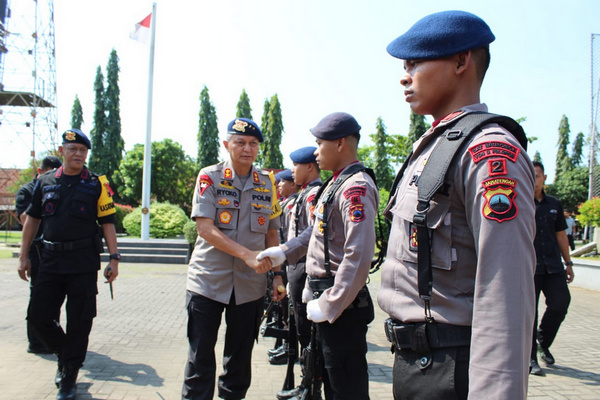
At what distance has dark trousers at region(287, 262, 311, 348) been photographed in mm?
3658

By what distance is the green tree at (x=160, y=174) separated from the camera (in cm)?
4047

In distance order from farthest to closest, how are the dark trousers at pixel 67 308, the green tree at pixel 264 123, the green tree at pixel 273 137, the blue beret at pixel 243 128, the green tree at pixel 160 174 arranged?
1. the green tree at pixel 264 123
2. the green tree at pixel 273 137
3. the green tree at pixel 160 174
4. the dark trousers at pixel 67 308
5. the blue beret at pixel 243 128

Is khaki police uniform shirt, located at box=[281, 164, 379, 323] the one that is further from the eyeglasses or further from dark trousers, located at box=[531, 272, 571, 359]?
dark trousers, located at box=[531, 272, 571, 359]

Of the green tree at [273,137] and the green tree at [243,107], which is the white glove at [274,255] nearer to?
the green tree at [273,137]

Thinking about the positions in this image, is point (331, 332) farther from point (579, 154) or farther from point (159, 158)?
point (579, 154)

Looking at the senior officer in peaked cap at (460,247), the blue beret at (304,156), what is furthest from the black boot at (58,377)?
the senior officer in peaked cap at (460,247)

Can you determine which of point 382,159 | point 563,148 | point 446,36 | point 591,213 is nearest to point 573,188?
point 382,159

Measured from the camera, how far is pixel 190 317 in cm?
336

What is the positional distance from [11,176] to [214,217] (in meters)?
44.4

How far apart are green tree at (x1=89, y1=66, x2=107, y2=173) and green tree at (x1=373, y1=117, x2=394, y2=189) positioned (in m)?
28.2

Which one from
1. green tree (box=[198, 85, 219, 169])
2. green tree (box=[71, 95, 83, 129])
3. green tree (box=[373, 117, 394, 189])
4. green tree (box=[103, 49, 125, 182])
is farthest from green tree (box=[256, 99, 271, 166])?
Result: green tree (box=[71, 95, 83, 129])

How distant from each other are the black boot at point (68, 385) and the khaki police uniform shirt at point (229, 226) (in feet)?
4.46

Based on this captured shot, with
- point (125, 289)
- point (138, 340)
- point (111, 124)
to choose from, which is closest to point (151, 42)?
point (125, 289)

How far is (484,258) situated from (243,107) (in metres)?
50.2
